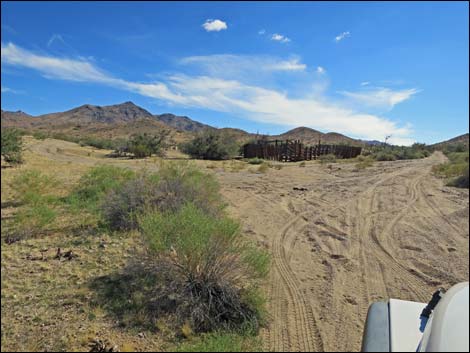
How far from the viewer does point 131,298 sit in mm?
4020

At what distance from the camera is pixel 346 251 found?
21.5ft

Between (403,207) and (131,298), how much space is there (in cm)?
873

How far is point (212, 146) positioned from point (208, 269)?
27.7 meters

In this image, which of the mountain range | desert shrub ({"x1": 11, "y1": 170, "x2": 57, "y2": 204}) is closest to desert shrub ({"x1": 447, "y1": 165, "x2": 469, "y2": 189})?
desert shrub ({"x1": 11, "y1": 170, "x2": 57, "y2": 204})

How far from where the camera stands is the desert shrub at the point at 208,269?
145 inches

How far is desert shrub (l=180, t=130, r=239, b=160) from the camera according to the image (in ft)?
103

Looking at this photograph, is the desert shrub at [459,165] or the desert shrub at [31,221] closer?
the desert shrub at [459,165]

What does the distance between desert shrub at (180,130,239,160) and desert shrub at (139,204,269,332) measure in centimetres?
2693

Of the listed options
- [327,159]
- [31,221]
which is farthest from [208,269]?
[327,159]

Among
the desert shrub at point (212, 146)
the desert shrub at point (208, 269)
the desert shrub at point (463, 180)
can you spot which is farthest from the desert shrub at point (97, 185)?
the desert shrub at point (212, 146)

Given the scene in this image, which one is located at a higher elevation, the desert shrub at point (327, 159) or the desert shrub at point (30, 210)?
the desert shrub at point (327, 159)

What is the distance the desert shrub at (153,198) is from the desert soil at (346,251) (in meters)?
1.40

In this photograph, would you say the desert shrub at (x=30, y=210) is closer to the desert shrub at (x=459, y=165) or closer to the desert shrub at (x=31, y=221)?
the desert shrub at (x=31, y=221)

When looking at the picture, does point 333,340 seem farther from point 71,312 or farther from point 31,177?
point 31,177
